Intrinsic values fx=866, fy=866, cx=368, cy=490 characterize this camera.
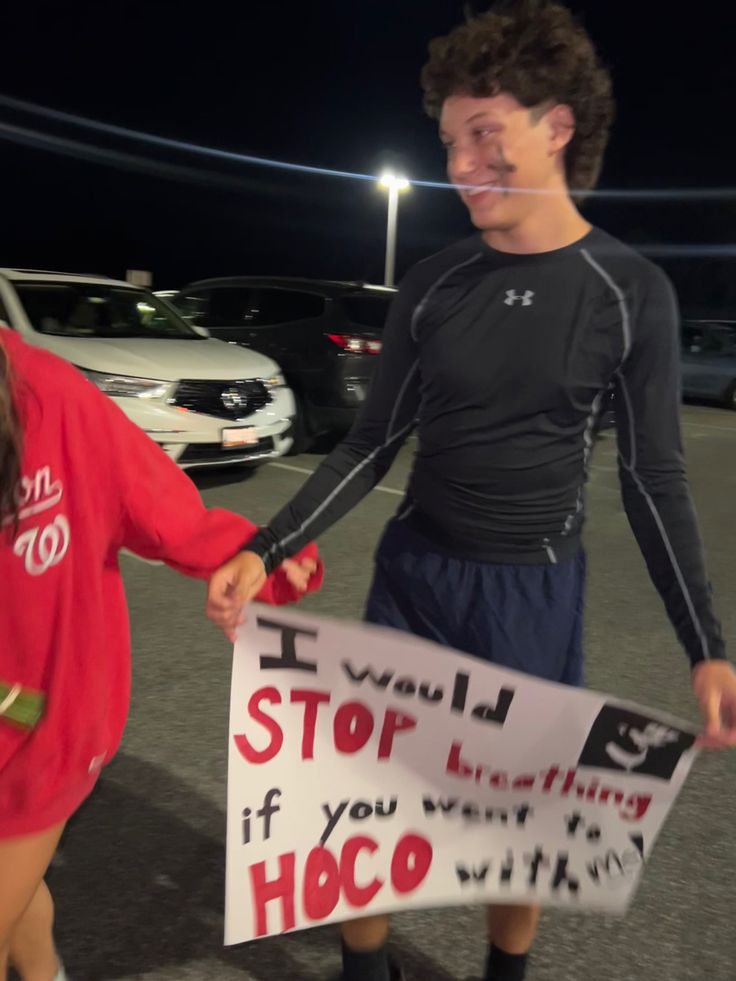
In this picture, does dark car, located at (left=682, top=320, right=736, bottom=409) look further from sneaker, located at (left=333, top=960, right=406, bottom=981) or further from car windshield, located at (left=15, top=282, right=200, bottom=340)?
sneaker, located at (left=333, top=960, right=406, bottom=981)

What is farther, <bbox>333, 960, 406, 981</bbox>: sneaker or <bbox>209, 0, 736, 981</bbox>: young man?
<bbox>333, 960, 406, 981</bbox>: sneaker

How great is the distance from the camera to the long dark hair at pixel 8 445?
50.0 inches

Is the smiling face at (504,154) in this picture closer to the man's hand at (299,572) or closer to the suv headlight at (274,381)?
the man's hand at (299,572)

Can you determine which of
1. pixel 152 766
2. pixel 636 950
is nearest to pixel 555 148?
pixel 636 950

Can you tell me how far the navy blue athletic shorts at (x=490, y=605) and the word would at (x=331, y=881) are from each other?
17.1 inches

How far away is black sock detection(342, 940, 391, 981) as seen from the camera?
77.2 inches

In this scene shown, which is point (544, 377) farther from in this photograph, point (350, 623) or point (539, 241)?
point (350, 623)

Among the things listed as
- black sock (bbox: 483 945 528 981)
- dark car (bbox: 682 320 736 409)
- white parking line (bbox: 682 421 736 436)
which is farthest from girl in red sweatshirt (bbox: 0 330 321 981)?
dark car (bbox: 682 320 736 409)

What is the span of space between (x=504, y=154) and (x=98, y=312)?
6.88 metres

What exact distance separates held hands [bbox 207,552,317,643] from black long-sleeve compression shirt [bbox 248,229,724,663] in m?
0.05

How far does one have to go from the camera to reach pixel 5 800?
1.41m

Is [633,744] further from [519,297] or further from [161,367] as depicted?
[161,367]

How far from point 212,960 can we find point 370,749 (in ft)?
3.14

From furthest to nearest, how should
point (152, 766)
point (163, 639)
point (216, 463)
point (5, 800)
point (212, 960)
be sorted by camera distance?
point (216, 463) < point (163, 639) < point (152, 766) < point (212, 960) < point (5, 800)
